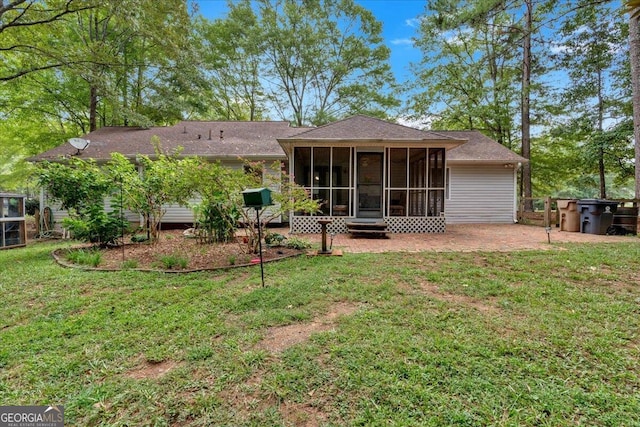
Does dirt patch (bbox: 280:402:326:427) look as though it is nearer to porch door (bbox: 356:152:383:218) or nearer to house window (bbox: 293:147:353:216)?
house window (bbox: 293:147:353:216)

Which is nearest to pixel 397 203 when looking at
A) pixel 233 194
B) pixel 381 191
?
pixel 381 191

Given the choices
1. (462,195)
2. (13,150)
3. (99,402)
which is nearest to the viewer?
(99,402)

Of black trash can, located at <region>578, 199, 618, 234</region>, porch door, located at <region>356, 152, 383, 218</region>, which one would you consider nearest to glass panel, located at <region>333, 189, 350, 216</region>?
porch door, located at <region>356, 152, 383, 218</region>

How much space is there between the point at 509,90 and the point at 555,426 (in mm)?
17558

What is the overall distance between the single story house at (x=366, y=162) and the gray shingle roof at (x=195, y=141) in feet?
0.12

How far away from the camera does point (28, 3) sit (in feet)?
25.5

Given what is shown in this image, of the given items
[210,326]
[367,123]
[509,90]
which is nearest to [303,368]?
[210,326]

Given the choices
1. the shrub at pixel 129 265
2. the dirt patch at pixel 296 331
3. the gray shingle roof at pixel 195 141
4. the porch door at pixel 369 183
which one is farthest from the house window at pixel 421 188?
the shrub at pixel 129 265

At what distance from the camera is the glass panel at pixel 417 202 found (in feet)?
31.4

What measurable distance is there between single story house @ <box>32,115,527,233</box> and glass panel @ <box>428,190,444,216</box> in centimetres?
1

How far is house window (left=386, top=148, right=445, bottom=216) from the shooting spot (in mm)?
9164

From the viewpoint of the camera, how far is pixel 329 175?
9.89 m

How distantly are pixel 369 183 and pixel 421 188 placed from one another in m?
1.74

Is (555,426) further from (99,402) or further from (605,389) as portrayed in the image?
(99,402)
